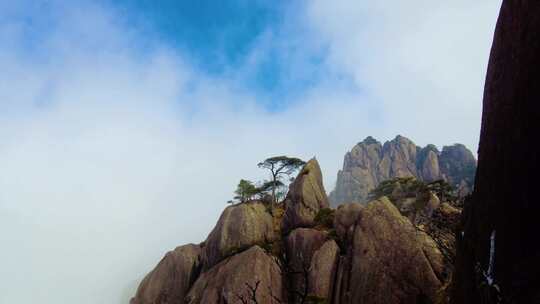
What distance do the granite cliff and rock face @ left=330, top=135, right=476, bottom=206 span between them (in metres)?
68.2

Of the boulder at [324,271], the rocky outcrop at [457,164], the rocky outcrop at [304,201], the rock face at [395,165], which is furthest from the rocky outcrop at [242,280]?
the rocky outcrop at [457,164]

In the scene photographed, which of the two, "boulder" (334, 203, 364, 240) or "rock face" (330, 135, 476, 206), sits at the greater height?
"rock face" (330, 135, 476, 206)

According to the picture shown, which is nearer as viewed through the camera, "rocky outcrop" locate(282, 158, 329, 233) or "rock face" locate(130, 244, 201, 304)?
"rock face" locate(130, 244, 201, 304)

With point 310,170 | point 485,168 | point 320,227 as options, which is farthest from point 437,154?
point 485,168

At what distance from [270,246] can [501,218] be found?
30.4 meters

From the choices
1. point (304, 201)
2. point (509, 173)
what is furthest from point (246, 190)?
point (509, 173)

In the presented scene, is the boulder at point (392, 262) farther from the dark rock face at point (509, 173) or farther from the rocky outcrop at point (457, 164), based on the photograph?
the rocky outcrop at point (457, 164)

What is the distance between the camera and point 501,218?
387 inches

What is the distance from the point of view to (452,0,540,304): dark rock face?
28.2 feet

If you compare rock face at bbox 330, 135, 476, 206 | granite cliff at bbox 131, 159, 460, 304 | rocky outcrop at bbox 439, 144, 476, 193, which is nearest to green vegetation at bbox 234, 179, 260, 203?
granite cliff at bbox 131, 159, 460, 304

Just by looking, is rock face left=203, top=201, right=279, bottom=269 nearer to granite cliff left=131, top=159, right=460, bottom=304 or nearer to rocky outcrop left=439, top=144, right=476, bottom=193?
granite cliff left=131, top=159, right=460, bottom=304

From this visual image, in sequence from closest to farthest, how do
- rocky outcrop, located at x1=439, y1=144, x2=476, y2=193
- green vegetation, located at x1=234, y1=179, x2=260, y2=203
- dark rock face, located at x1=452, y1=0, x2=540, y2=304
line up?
dark rock face, located at x1=452, y1=0, x2=540, y2=304, green vegetation, located at x1=234, y1=179, x2=260, y2=203, rocky outcrop, located at x1=439, y1=144, x2=476, y2=193

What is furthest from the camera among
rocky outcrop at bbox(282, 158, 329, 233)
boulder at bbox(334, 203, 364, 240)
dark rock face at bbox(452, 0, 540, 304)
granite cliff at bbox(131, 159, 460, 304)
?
rocky outcrop at bbox(282, 158, 329, 233)

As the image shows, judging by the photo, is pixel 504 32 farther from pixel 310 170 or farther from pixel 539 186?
pixel 310 170
